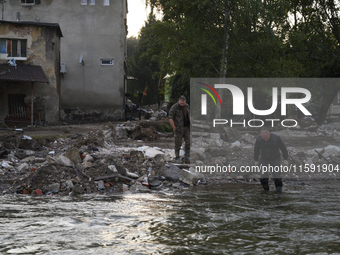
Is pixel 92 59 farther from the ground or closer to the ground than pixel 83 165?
farther from the ground

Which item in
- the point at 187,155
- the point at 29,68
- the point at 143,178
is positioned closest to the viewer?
the point at 143,178

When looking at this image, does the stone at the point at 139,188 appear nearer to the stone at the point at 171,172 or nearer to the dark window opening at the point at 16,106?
the stone at the point at 171,172

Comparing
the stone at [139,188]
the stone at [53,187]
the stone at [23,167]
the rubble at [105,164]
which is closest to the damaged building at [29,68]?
the rubble at [105,164]

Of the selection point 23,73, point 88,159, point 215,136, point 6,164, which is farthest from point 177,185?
point 23,73

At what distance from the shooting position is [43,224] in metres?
6.27

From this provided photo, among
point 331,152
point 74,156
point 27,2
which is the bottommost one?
point 331,152

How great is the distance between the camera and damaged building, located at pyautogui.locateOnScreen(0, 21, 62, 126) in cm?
2206

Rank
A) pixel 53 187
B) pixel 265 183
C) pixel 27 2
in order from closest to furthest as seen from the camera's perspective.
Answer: pixel 53 187 < pixel 265 183 < pixel 27 2

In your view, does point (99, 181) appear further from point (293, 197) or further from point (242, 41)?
point (242, 41)

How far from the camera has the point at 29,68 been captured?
21.8 metres

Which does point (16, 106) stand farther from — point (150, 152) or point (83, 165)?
point (83, 165)

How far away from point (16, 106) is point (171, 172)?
15.2 meters

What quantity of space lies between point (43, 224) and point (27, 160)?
554 cm

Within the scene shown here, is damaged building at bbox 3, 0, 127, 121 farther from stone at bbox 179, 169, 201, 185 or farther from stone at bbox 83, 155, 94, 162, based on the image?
stone at bbox 179, 169, 201, 185
